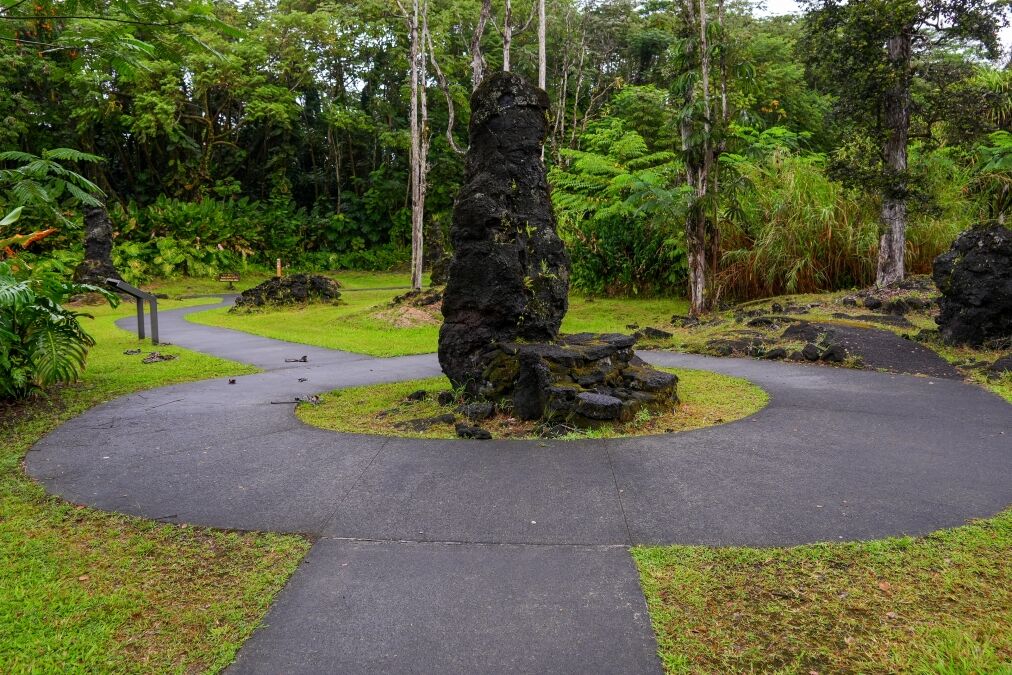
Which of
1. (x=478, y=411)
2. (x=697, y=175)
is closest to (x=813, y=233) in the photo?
(x=697, y=175)

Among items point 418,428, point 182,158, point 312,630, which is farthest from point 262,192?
point 312,630

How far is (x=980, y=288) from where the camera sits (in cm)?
789

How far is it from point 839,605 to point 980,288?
7.12m

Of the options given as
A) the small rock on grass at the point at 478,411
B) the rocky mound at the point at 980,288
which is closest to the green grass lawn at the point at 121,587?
the small rock on grass at the point at 478,411

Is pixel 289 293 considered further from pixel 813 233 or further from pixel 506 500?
pixel 506 500

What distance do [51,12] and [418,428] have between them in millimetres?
3458

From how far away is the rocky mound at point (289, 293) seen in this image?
54.7 feet

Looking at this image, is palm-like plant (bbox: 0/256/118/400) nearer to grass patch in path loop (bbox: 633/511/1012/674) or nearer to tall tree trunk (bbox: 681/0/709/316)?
grass patch in path loop (bbox: 633/511/1012/674)

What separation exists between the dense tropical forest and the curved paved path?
1890 millimetres

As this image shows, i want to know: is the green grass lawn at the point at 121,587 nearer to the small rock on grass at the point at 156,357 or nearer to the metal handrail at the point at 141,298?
the small rock on grass at the point at 156,357

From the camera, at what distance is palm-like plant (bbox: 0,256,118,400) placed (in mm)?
5848

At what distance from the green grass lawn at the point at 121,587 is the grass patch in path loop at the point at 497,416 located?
1979 millimetres

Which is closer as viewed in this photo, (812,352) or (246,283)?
(812,352)

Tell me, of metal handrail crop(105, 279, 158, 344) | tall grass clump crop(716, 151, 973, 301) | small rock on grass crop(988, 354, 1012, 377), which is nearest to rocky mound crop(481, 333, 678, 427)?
small rock on grass crop(988, 354, 1012, 377)
